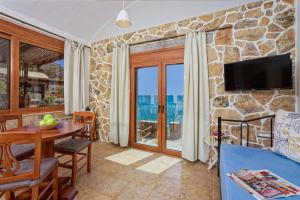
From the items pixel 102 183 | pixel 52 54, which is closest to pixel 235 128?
pixel 102 183

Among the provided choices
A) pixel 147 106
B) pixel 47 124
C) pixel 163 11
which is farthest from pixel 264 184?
pixel 163 11

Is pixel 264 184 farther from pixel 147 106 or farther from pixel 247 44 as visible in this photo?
pixel 147 106

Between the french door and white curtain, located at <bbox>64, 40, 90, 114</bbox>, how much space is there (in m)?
1.29

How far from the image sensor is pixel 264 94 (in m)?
2.34

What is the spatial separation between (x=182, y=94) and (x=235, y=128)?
3.57 feet

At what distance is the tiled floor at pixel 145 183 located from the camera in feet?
6.00

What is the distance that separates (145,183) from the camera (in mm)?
2084

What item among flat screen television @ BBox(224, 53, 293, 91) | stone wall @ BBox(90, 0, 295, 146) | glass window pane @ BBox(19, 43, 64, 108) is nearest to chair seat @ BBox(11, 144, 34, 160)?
glass window pane @ BBox(19, 43, 64, 108)

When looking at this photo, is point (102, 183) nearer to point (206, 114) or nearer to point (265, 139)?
point (206, 114)

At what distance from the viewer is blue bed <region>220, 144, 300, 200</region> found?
3.58 feet

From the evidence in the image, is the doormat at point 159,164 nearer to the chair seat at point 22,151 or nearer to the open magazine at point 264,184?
the open magazine at point 264,184

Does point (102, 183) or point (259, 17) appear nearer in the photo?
point (102, 183)

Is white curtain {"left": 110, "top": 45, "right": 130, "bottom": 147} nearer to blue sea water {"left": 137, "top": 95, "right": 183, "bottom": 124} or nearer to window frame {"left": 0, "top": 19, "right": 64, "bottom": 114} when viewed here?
blue sea water {"left": 137, "top": 95, "right": 183, "bottom": 124}

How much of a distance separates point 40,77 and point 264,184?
12.9 feet
